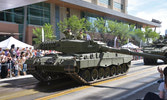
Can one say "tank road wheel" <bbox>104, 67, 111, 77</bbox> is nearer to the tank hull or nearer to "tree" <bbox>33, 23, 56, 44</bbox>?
the tank hull

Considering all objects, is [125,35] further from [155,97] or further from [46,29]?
[155,97]

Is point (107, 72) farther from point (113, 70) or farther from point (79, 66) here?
point (79, 66)

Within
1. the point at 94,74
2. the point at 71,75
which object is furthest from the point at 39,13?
the point at 71,75

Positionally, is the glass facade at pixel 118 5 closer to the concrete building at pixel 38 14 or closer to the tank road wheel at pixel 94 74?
the concrete building at pixel 38 14

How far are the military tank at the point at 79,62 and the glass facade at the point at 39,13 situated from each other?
21681 millimetres

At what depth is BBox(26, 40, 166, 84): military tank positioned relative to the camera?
9812mm

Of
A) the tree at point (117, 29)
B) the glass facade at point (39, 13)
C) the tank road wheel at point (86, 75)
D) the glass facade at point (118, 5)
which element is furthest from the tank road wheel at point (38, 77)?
the glass facade at point (118, 5)

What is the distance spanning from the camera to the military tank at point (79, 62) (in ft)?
32.2

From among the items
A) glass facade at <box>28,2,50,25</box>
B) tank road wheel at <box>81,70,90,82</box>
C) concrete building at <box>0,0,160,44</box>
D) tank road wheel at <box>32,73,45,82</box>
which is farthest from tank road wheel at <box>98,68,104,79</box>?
glass facade at <box>28,2,50,25</box>

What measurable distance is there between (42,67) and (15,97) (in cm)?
271

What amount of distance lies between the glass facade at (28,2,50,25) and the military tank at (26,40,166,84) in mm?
21681

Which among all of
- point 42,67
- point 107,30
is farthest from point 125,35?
point 42,67

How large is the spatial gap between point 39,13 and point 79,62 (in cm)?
2673

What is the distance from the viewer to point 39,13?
3450cm
